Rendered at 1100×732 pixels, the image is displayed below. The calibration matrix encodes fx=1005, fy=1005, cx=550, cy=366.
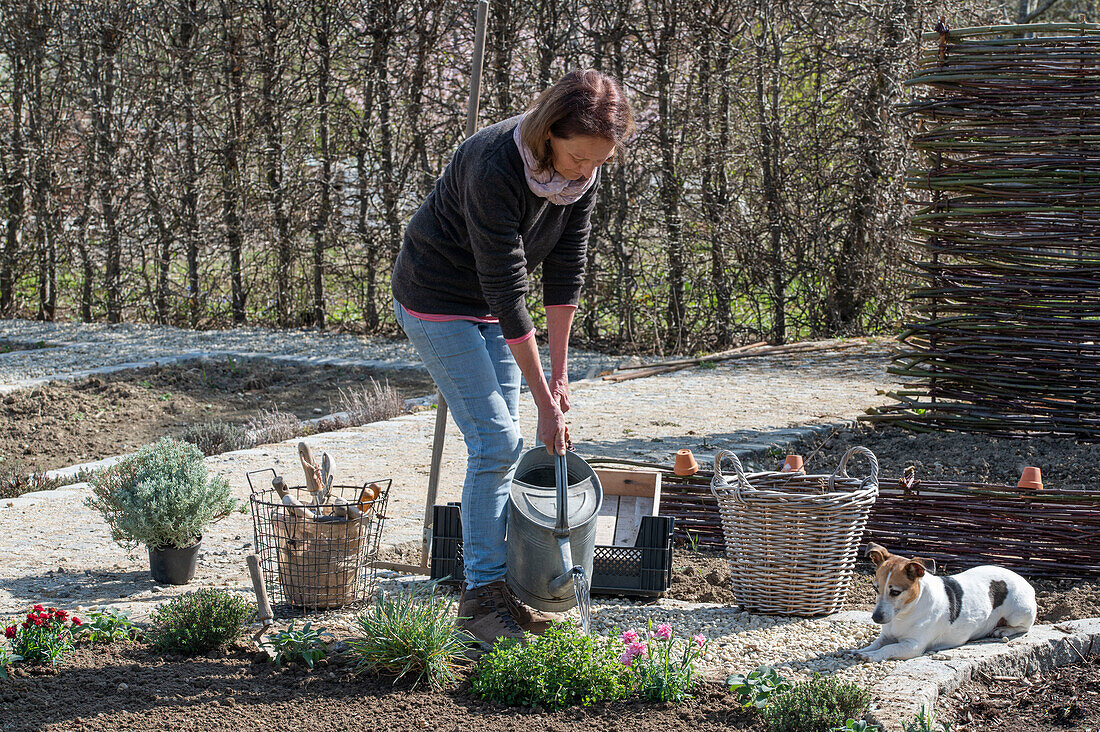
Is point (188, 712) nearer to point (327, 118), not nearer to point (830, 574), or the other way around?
point (830, 574)

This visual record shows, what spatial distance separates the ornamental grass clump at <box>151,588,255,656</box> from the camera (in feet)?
9.63

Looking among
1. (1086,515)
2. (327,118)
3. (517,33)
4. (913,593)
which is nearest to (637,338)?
(517,33)

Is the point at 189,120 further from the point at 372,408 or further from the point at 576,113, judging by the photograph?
the point at 576,113

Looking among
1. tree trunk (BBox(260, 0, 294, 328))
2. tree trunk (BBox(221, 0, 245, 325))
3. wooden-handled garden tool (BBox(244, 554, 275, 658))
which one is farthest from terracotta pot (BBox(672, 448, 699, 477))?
tree trunk (BBox(221, 0, 245, 325))

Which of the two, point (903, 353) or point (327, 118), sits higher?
point (327, 118)

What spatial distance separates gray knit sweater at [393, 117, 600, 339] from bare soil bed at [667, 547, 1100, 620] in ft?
3.82

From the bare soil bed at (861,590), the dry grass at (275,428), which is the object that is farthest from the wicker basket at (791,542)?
the dry grass at (275,428)

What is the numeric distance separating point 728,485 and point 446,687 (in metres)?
1.14

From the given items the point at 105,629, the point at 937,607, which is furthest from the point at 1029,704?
the point at 105,629

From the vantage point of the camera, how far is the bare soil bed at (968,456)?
458cm

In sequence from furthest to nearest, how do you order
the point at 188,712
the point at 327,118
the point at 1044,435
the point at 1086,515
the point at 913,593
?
the point at 327,118 → the point at 1044,435 → the point at 1086,515 → the point at 913,593 → the point at 188,712

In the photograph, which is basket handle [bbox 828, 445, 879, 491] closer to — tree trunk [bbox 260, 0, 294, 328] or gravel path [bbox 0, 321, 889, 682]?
gravel path [bbox 0, 321, 889, 682]

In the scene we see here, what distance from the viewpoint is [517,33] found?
947cm

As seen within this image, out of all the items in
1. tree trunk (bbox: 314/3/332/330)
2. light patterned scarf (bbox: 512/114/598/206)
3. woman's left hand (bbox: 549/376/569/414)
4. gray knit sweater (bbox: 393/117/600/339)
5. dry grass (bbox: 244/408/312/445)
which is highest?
tree trunk (bbox: 314/3/332/330)
